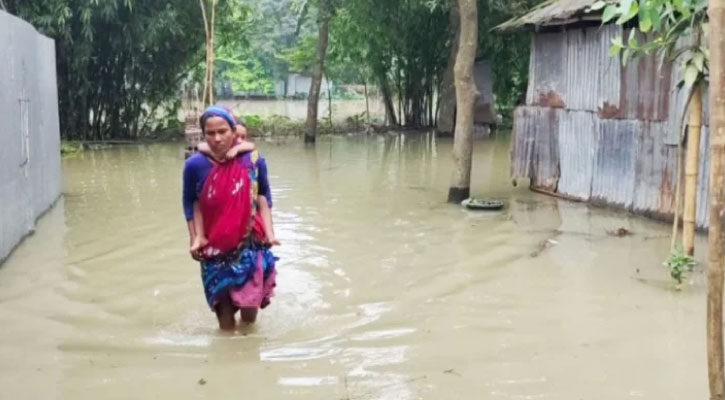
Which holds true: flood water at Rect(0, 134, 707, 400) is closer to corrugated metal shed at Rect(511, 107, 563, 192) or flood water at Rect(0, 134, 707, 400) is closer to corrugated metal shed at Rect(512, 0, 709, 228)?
corrugated metal shed at Rect(512, 0, 709, 228)

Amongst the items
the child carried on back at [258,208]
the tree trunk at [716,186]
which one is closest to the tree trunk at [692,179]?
the child carried on back at [258,208]

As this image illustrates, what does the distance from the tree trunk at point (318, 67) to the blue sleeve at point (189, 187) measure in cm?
1375

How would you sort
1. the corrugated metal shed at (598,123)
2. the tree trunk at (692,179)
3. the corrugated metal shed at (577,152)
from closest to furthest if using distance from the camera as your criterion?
1. the tree trunk at (692,179)
2. the corrugated metal shed at (598,123)
3. the corrugated metal shed at (577,152)

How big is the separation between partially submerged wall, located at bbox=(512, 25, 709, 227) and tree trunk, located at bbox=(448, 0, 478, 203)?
53.7 inches

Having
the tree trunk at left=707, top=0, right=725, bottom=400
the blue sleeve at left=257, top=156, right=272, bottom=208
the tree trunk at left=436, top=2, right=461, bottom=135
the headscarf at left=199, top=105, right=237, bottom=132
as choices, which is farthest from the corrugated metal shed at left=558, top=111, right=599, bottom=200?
the tree trunk at left=436, top=2, right=461, bottom=135

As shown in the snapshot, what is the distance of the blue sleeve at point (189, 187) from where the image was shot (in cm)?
451

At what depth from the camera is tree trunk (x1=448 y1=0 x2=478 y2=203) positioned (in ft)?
29.8

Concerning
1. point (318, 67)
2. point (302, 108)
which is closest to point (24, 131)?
point (318, 67)

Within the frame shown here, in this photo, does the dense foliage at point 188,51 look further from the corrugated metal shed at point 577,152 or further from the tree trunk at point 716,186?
the tree trunk at point 716,186

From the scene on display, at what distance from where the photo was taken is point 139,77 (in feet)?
61.6

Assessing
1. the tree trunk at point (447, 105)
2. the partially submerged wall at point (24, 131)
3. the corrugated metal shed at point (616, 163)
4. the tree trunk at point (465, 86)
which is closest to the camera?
the partially submerged wall at point (24, 131)

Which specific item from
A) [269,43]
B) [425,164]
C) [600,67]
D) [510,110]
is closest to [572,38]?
[600,67]

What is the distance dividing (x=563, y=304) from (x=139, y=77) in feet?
49.7

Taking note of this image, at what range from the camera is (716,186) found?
8.45 feet
